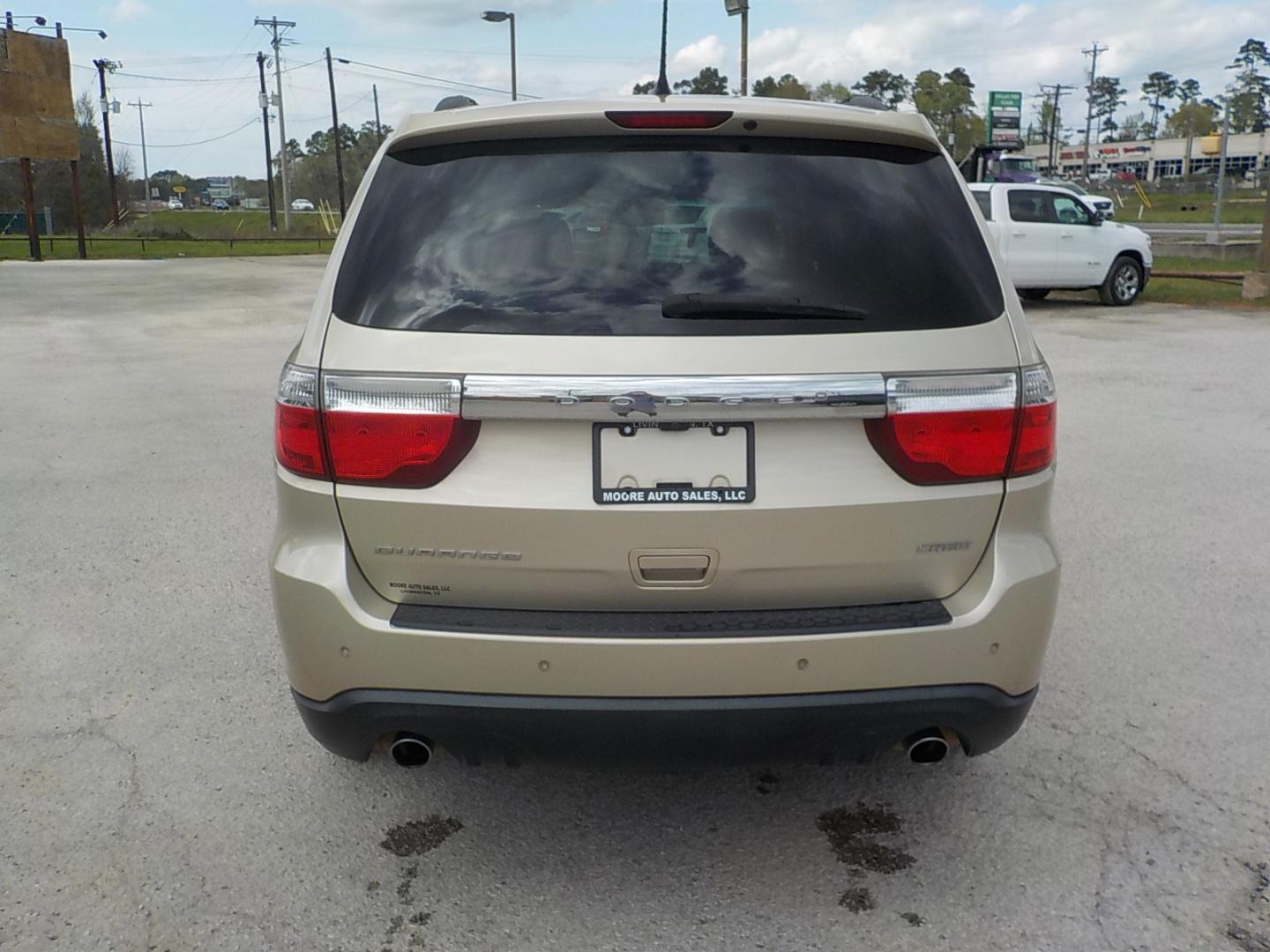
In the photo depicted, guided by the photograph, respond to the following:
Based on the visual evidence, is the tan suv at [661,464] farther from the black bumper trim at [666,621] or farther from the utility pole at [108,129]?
the utility pole at [108,129]

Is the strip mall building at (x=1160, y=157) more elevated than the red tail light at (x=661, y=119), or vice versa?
the strip mall building at (x=1160, y=157)

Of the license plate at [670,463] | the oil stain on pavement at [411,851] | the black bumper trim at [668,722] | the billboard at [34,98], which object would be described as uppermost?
the billboard at [34,98]

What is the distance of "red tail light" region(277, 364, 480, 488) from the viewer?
2.46m

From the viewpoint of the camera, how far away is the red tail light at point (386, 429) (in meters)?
2.46

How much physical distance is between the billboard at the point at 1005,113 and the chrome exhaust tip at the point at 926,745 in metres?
61.4

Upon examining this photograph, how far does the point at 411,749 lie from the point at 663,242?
51.8 inches

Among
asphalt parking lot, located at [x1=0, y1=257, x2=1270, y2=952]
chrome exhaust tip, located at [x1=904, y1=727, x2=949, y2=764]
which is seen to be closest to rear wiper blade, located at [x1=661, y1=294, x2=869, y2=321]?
chrome exhaust tip, located at [x1=904, y1=727, x2=949, y2=764]

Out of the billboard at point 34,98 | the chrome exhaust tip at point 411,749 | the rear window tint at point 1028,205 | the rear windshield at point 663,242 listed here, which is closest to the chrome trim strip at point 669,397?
the rear windshield at point 663,242

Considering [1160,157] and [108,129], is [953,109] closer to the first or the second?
[1160,157]

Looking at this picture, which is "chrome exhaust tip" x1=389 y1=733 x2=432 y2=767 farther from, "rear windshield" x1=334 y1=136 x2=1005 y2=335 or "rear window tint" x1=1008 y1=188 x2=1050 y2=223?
"rear window tint" x1=1008 y1=188 x2=1050 y2=223

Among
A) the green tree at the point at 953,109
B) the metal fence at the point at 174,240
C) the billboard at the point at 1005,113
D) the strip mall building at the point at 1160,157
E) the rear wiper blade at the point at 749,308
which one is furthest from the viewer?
the strip mall building at the point at 1160,157

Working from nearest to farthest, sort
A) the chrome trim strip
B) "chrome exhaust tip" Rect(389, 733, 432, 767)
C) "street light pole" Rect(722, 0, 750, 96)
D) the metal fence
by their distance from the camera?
the chrome trim strip < "chrome exhaust tip" Rect(389, 733, 432, 767) < "street light pole" Rect(722, 0, 750, 96) < the metal fence

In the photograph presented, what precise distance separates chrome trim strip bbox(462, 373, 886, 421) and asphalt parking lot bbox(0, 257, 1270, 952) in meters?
1.25

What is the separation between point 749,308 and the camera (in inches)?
98.9
